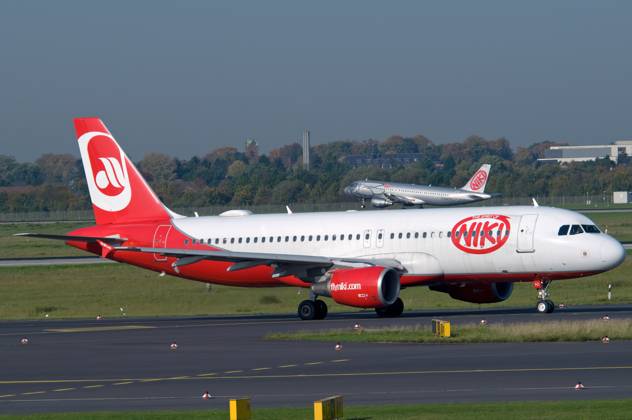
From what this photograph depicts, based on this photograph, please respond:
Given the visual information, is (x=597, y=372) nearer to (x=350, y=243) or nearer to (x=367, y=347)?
(x=367, y=347)

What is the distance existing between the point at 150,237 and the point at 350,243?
29.0ft

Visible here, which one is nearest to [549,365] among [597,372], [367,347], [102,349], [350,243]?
[597,372]

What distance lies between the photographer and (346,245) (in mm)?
49281

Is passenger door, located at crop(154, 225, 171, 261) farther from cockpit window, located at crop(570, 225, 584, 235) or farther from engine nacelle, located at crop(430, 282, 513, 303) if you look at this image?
cockpit window, located at crop(570, 225, 584, 235)

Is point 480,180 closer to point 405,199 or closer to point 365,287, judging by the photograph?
point 405,199

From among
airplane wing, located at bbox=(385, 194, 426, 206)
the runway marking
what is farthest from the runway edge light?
airplane wing, located at bbox=(385, 194, 426, 206)

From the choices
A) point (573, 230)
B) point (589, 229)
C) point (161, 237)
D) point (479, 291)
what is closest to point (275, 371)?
point (573, 230)

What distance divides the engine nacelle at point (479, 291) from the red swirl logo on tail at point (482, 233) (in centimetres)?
269

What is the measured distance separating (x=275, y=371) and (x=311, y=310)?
17393mm

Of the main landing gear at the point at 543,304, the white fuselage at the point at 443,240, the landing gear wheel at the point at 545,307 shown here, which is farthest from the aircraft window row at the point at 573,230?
the landing gear wheel at the point at 545,307

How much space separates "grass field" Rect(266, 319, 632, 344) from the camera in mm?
35219

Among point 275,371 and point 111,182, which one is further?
point 111,182

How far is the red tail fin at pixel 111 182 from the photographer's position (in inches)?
2134

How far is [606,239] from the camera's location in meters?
45.3
